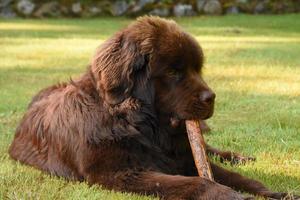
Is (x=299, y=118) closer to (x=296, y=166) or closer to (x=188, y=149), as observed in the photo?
(x=296, y=166)

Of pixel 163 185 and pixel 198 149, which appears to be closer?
pixel 163 185

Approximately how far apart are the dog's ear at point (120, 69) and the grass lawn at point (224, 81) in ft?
2.14

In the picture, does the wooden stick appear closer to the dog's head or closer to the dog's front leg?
the dog's head

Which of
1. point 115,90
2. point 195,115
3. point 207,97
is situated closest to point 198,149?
point 195,115

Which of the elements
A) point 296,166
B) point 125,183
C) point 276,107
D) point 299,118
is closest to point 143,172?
point 125,183

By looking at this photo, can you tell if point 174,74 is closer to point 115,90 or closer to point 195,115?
point 195,115

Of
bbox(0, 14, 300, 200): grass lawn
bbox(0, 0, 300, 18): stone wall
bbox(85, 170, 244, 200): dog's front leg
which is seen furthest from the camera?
bbox(0, 0, 300, 18): stone wall

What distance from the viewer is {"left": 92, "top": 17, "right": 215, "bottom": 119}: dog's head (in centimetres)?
443

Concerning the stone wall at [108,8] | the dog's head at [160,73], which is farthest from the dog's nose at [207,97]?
the stone wall at [108,8]

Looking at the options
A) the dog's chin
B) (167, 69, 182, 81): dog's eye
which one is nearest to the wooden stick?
the dog's chin

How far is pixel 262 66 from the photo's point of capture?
11812 mm

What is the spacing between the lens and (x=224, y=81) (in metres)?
10.2

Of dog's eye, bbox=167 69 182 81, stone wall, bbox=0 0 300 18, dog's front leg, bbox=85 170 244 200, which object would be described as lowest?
stone wall, bbox=0 0 300 18

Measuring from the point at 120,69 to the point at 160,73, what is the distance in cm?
27
